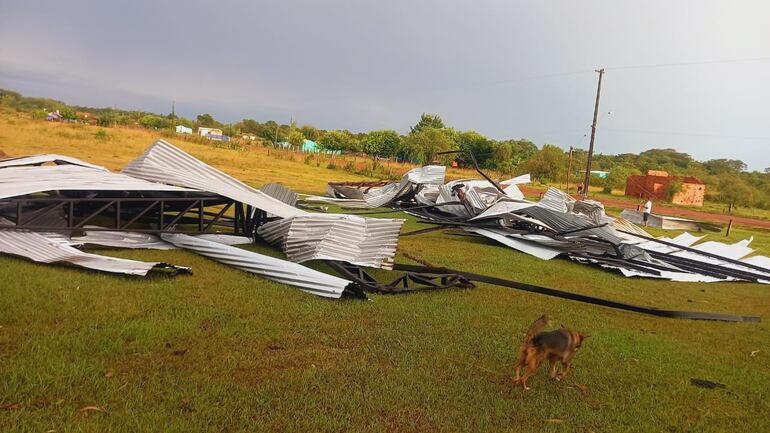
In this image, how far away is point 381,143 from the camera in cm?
6475

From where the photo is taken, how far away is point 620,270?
9.95m

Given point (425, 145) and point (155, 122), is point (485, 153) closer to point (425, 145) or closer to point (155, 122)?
point (425, 145)

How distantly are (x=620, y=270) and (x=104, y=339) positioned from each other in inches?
347

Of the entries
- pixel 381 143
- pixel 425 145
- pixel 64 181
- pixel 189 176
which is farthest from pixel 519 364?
pixel 381 143

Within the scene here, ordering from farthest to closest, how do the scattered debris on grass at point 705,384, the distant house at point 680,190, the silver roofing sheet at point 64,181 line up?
the distant house at point 680,190
the silver roofing sheet at point 64,181
the scattered debris on grass at point 705,384

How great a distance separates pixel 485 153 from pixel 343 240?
60.0 meters

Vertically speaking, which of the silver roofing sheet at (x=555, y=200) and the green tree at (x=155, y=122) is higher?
the green tree at (x=155, y=122)

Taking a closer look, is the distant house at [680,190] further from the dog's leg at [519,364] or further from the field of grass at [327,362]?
the dog's leg at [519,364]

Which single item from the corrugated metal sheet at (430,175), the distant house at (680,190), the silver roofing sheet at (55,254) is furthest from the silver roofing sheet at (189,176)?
the distant house at (680,190)

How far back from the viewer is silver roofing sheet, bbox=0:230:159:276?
5.72 metres

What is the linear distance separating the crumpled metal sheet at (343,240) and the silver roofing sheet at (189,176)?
92 cm

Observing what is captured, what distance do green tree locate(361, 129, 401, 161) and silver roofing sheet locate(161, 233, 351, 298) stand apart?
55.7 meters

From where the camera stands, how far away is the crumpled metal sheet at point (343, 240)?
6926 millimetres

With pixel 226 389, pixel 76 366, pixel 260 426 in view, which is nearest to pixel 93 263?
pixel 76 366
